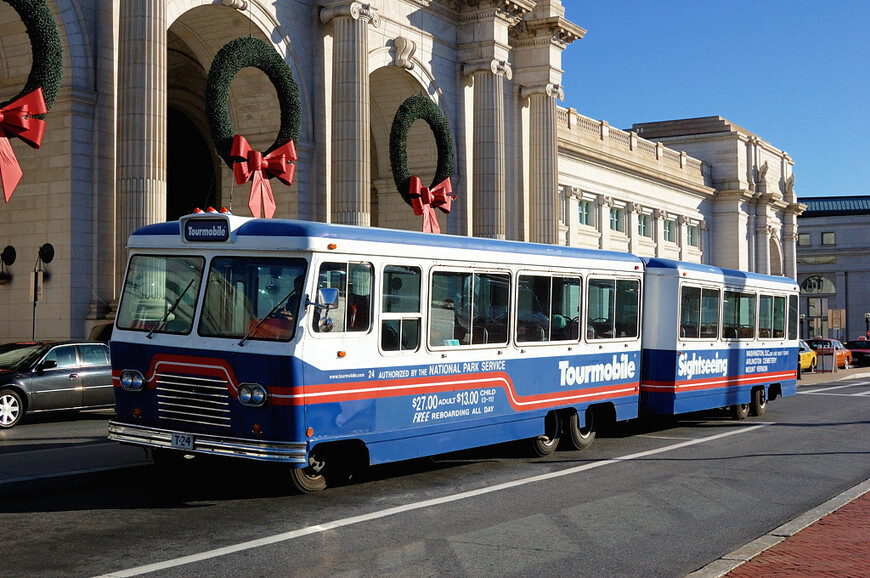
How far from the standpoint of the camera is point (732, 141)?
230 ft

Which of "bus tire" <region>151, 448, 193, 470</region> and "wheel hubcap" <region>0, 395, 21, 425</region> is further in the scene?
"wheel hubcap" <region>0, 395, 21, 425</region>

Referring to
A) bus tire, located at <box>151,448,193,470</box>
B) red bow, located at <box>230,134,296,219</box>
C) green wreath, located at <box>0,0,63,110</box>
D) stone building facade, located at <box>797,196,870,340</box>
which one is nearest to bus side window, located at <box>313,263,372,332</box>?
bus tire, located at <box>151,448,193,470</box>

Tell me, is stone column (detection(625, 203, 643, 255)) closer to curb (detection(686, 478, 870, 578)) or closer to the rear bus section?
the rear bus section

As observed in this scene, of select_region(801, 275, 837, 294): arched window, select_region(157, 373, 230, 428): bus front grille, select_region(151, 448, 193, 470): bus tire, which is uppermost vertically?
select_region(801, 275, 837, 294): arched window

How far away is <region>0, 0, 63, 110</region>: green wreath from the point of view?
19.4 meters

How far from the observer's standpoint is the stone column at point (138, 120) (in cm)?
2194

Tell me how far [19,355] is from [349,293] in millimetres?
9783

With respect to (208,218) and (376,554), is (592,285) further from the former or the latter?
(376,554)

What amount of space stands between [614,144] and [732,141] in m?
19.7

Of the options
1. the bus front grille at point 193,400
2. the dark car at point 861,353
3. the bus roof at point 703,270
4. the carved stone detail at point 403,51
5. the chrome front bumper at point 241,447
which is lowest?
the dark car at point 861,353

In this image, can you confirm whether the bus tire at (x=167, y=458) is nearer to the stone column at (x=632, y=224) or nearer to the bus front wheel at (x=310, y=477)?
the bus front wheel at (x=310, y=477)

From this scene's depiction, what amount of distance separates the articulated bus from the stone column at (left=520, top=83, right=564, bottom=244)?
23.7 metres

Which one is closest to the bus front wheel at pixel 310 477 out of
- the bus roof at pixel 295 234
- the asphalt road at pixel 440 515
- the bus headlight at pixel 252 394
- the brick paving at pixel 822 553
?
the asphalt road at pixel 440 515

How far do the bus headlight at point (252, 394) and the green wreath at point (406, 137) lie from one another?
21.4 m
